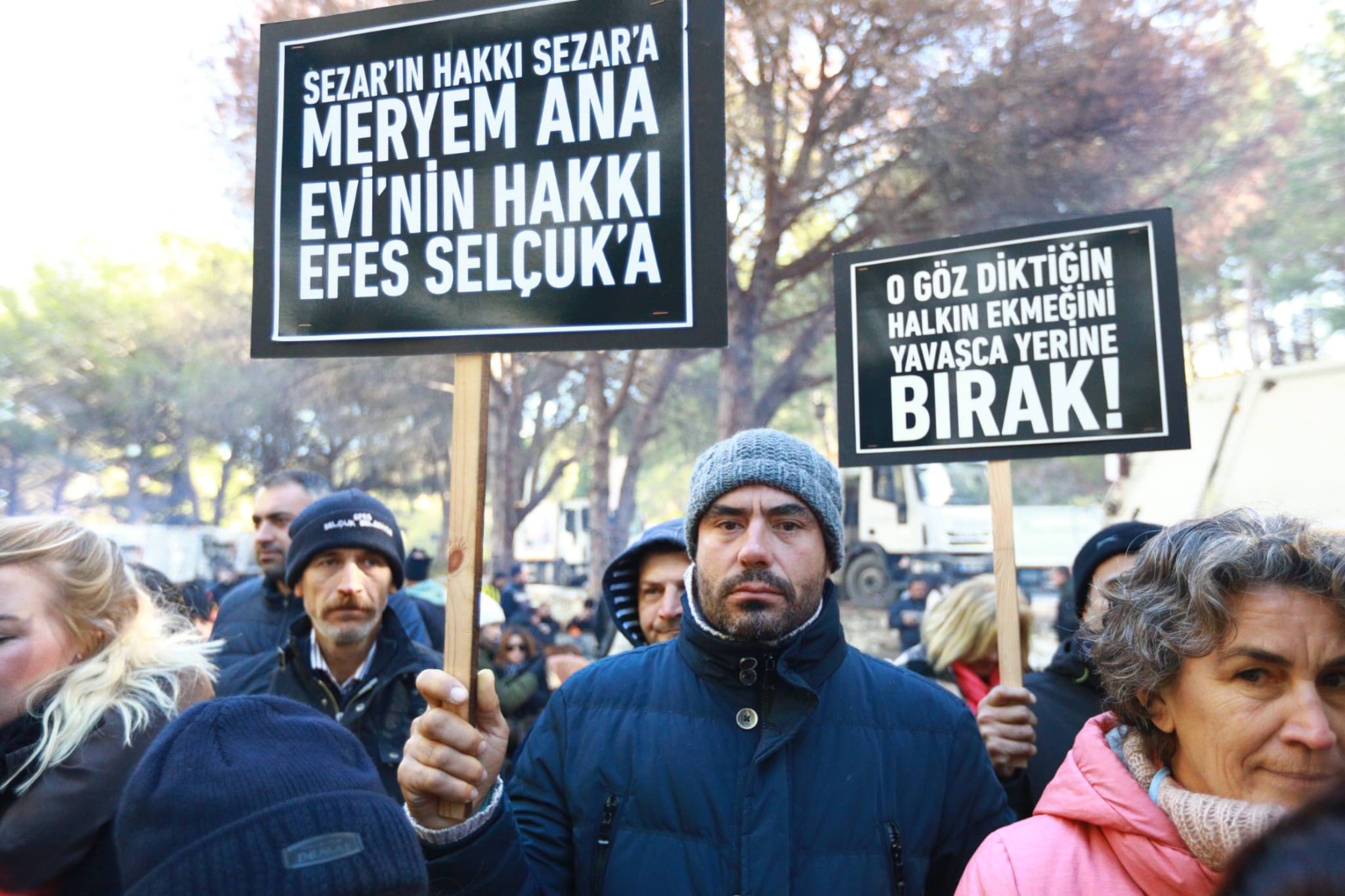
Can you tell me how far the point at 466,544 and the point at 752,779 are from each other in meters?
0.70

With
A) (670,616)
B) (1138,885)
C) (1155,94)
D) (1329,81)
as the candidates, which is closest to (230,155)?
(1155,94)

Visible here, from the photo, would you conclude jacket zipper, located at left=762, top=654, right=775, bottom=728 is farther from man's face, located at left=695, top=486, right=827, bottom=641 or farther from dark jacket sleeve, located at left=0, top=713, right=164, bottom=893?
dark jacket sleeve, located at left=0, top=713, right=164, bottom=893

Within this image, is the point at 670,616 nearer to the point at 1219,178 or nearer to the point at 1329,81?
the point at 1219,178

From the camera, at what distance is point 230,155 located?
13.5 metres

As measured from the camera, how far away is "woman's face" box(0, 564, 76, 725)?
1976 millimetres

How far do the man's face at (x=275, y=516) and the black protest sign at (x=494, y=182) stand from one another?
2.59m

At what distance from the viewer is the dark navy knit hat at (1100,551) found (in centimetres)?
309

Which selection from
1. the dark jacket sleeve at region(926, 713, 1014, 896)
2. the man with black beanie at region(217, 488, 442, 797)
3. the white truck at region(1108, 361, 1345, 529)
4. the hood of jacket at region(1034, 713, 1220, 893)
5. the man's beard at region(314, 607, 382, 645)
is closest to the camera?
the hood of jacket at region(1034, 713, 1220, 893)

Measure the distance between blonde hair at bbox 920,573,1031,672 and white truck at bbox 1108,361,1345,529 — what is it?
2.74 m

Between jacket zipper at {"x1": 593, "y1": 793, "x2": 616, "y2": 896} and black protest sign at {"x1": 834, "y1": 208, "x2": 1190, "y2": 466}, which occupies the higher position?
black protest sign at {"x1": 834, "y1": 208, "x2": 1190, "y2": 466}

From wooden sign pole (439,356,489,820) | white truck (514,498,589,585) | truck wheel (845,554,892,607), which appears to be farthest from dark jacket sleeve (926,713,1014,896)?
white truck (514,498,589,585)

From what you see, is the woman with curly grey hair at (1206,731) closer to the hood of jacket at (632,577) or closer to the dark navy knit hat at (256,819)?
the dark navy knit hat at (256,819)

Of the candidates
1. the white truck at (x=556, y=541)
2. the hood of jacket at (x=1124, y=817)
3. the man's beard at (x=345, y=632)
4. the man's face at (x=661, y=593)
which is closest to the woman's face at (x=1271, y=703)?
the hood of jacket at (x=1124, y=817)

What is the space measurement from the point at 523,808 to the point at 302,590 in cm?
163
